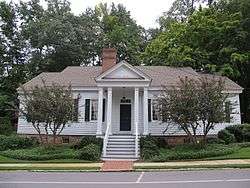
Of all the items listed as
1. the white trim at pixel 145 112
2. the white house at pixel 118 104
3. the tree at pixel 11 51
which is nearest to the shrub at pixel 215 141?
the white house at pixel 118 104

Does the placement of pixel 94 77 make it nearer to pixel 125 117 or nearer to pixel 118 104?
pixel 118 104

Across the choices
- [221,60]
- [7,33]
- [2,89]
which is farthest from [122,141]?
[7,33]

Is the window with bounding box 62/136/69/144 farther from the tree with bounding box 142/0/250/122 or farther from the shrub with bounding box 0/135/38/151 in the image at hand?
the tree with bounding box 142/0/250/122

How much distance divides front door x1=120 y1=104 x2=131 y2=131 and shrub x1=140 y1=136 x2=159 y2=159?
3.79m

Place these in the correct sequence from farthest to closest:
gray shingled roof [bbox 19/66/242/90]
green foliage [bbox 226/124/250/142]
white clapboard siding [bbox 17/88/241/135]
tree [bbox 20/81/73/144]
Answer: gray shingled roof [bbox 19/66/242/90] < white clapboard siding [bbox 17/88/241/135] < green foliage [bbox 226/124/250/142] < tree [bbox 20/81/73/144]

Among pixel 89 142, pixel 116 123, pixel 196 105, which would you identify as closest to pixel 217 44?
pixel 116 123

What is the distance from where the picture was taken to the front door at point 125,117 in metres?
30.9

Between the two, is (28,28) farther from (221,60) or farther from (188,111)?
(188,111)

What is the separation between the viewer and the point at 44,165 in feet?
72.5

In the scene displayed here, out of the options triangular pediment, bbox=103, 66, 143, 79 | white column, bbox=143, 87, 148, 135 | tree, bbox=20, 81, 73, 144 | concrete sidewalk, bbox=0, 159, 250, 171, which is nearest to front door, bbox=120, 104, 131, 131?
white column, bbox=143, 87, 148, 135

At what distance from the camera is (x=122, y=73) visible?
1154 inches

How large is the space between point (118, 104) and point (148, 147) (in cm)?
652

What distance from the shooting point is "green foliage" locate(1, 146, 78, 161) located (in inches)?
948

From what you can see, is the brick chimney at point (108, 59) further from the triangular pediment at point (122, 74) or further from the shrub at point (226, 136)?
the shrub at point (226, 136)
